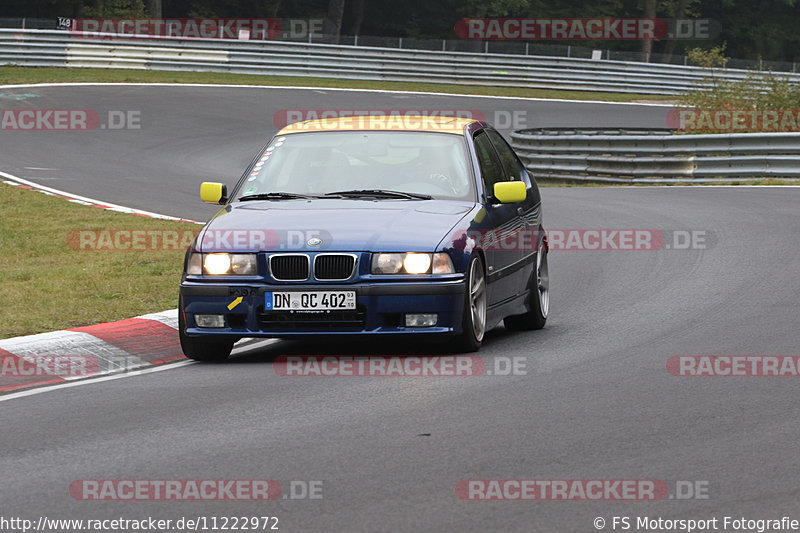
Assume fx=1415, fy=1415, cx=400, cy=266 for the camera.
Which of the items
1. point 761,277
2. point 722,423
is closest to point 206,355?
point 722,423

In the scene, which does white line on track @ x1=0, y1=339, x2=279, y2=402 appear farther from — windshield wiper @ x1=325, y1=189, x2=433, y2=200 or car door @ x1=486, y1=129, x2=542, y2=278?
car door @ x1=486, y1=129, x2=542, y2=278

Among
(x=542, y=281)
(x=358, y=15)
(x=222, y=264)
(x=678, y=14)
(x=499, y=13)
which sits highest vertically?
(x=222, y=264)

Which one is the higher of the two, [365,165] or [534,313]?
[365,165]

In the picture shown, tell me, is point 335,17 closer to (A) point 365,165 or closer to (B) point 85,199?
(B) point 85,199

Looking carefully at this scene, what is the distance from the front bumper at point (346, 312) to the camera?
342 inches

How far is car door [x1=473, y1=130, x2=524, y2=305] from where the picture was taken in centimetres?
962

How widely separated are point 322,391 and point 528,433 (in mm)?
1605

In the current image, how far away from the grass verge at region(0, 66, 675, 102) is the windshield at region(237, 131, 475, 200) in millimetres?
30340

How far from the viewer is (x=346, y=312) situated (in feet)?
28.5

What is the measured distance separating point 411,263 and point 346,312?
19.9 inches

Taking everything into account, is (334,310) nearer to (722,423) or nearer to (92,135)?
(722,423)

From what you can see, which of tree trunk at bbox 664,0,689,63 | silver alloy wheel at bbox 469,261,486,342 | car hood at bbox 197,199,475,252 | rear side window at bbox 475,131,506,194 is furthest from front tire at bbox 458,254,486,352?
tree trunk at bbox 664,0,689,63

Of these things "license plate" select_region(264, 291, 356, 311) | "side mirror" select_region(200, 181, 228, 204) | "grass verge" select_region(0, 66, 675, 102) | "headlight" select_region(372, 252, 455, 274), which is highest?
"side mirror" select_region(200, 181, 228, 204)

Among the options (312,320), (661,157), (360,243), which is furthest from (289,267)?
(661,157)
